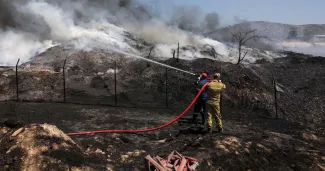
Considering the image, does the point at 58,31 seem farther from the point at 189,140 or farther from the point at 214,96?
the point at 189,140

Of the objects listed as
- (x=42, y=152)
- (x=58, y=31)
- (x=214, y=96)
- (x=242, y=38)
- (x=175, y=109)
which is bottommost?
(x=42, y=152)

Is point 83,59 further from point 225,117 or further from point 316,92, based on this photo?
point 316,92

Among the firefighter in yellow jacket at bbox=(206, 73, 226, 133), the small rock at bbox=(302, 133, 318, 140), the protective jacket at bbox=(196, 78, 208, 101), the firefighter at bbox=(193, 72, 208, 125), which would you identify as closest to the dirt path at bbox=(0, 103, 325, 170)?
the small rock at bbox=(302, 133, 318, 140)

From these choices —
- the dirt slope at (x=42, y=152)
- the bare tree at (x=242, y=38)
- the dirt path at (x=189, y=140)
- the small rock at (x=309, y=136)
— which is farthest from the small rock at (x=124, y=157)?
the bare tree at (x=242, y=38)

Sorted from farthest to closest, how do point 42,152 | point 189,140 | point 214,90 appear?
point 214,90 < point 189,140 < point 42,152

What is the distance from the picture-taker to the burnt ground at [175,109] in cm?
755

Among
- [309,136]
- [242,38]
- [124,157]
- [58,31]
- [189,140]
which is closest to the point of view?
[124,157]

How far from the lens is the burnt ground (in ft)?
24.8

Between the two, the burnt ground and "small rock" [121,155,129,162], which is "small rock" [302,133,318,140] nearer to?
the burnt ground

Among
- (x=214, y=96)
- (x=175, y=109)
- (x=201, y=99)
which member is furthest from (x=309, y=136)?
(x=175, y=109)

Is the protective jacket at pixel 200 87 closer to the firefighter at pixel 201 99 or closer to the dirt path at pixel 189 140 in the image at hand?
the firefighter at pixel 201 99

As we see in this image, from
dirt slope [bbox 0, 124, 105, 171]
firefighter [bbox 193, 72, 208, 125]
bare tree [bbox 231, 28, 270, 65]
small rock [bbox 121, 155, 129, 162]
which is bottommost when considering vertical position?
small rock [bbox 121, 155, 129, 162]

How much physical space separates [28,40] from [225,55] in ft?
43.4

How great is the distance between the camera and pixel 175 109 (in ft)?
42.5
